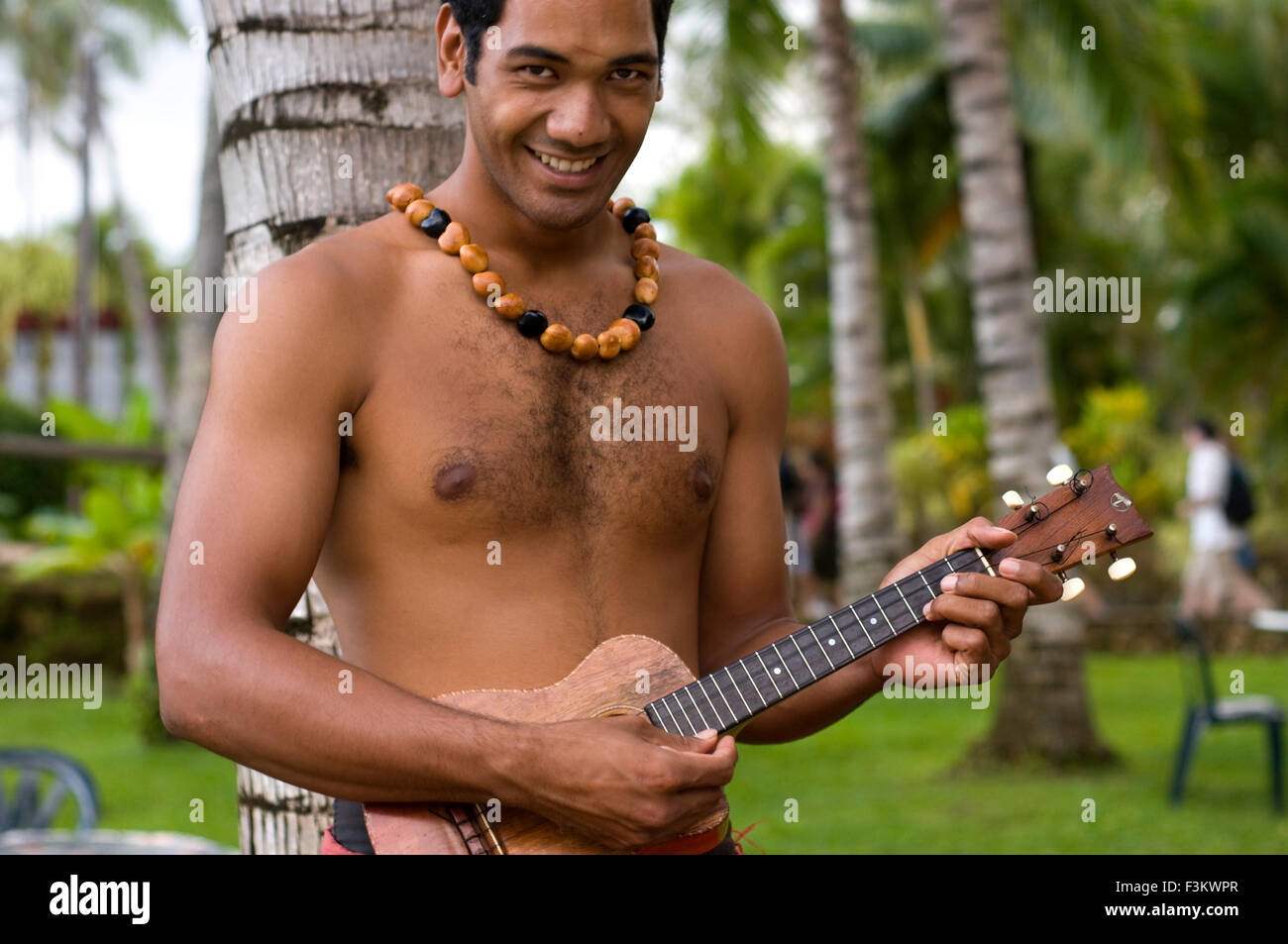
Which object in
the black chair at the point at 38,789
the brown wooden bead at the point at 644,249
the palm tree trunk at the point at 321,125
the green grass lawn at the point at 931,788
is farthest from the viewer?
the green grass lawn at the point at 931,788

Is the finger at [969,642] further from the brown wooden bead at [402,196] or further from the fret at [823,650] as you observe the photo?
the brown wooden bead at [402,196]

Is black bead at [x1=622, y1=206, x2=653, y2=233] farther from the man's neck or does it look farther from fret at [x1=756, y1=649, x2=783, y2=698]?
fret at [x1=756, y1=649, x2=783, y2=698]

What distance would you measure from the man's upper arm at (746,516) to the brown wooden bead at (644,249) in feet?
0.62

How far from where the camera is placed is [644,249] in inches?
103

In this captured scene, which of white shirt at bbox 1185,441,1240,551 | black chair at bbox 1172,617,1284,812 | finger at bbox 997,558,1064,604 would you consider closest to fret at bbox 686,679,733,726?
finger at bbox 997,558,1064,604

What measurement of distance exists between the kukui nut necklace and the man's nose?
262 mm

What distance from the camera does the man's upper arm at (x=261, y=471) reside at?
2.03 meters

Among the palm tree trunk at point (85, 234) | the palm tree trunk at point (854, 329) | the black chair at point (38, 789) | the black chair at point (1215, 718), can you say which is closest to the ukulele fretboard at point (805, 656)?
the black chair at point (38, 789)

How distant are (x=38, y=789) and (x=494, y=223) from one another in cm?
376

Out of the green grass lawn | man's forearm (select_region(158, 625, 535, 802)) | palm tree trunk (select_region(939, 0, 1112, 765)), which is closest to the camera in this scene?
man's forearm (select_region(158, 625, 535, 802))

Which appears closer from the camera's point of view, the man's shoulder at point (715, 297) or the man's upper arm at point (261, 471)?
the man's upper arm at point (261, 471)

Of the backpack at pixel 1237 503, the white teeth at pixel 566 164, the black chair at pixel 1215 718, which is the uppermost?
the backpack at pixel 1237 503

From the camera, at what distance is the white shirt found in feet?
45.4

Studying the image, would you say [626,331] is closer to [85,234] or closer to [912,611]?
[912,611]
